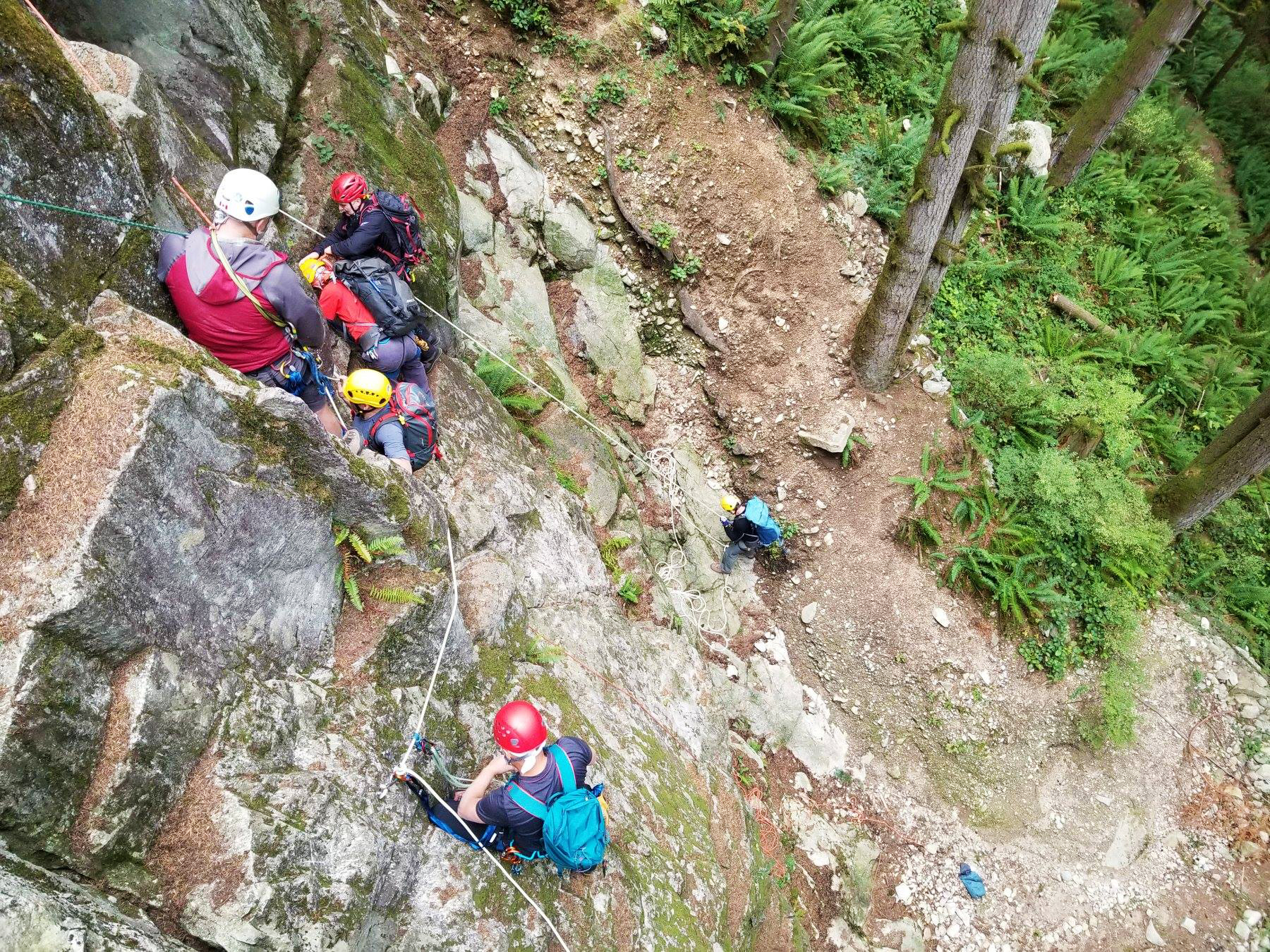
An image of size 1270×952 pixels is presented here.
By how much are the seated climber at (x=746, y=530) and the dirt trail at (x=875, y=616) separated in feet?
2.25

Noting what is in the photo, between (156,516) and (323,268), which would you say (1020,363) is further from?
(156,516)

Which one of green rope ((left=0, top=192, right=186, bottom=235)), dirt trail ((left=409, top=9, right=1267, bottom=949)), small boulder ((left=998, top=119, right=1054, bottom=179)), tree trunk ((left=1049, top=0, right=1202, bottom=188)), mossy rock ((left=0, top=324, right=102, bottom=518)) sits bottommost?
dirt trail ((left=409, top=9, right=1267, bottom=949))

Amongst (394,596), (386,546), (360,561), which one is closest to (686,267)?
(386,546)

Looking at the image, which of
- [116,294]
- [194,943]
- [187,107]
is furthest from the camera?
[187,107]

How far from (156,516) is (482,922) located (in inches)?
128

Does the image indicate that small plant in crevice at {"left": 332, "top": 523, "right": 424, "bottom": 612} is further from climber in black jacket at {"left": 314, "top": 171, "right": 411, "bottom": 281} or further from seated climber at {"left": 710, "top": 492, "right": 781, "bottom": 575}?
seated climber at {"left": 710, "top": 492, "right": 781, "bottom": 575}

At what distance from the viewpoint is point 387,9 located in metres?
8.77

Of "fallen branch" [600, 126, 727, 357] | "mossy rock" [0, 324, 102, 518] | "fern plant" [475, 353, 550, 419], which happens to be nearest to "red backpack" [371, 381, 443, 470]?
"fern plant" [475, 353, 550, 419]

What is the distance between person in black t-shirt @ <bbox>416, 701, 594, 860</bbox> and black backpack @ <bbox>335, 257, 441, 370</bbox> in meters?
3.46

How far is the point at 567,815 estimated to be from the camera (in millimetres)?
4340

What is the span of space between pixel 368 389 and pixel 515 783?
3193mm

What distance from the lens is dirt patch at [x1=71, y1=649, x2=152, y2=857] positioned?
10.5 ft

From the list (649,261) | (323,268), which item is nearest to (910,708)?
(649,261)

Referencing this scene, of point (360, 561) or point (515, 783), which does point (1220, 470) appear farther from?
point (360, 561)
